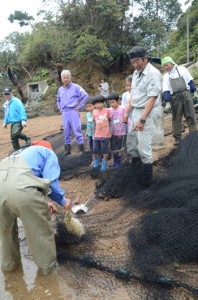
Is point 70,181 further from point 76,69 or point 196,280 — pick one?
point 76,69

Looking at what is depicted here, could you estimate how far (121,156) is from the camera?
552cm

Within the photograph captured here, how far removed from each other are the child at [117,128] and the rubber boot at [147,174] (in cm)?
99

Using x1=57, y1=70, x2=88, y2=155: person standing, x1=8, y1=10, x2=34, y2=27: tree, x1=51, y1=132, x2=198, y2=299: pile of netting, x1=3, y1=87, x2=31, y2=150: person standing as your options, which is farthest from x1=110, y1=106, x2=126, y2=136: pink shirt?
x1=8, y1=10, x2=34, y2=27: tree

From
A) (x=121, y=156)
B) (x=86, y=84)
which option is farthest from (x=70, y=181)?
(x=86, y=84)

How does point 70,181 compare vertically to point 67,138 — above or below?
below

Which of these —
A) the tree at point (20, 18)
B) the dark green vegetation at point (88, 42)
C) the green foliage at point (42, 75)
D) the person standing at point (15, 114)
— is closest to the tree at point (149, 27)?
the dark green vegetation at point (88, 42)

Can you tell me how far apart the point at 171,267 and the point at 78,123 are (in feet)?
14.7

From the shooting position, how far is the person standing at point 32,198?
2.60 metres

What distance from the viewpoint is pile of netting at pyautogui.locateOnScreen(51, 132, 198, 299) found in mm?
2662

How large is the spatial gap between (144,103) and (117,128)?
113cm

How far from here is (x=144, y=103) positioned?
4.32 m

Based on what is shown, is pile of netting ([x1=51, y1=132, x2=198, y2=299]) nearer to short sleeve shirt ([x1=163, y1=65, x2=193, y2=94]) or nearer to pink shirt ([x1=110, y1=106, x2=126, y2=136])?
pink shirt ([x1=110, y1=106, x2=126, y2=136])

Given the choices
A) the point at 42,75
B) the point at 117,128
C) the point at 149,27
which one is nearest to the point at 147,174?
the point at 117,128

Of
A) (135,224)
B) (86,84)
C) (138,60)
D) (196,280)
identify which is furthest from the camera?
(86,84)
